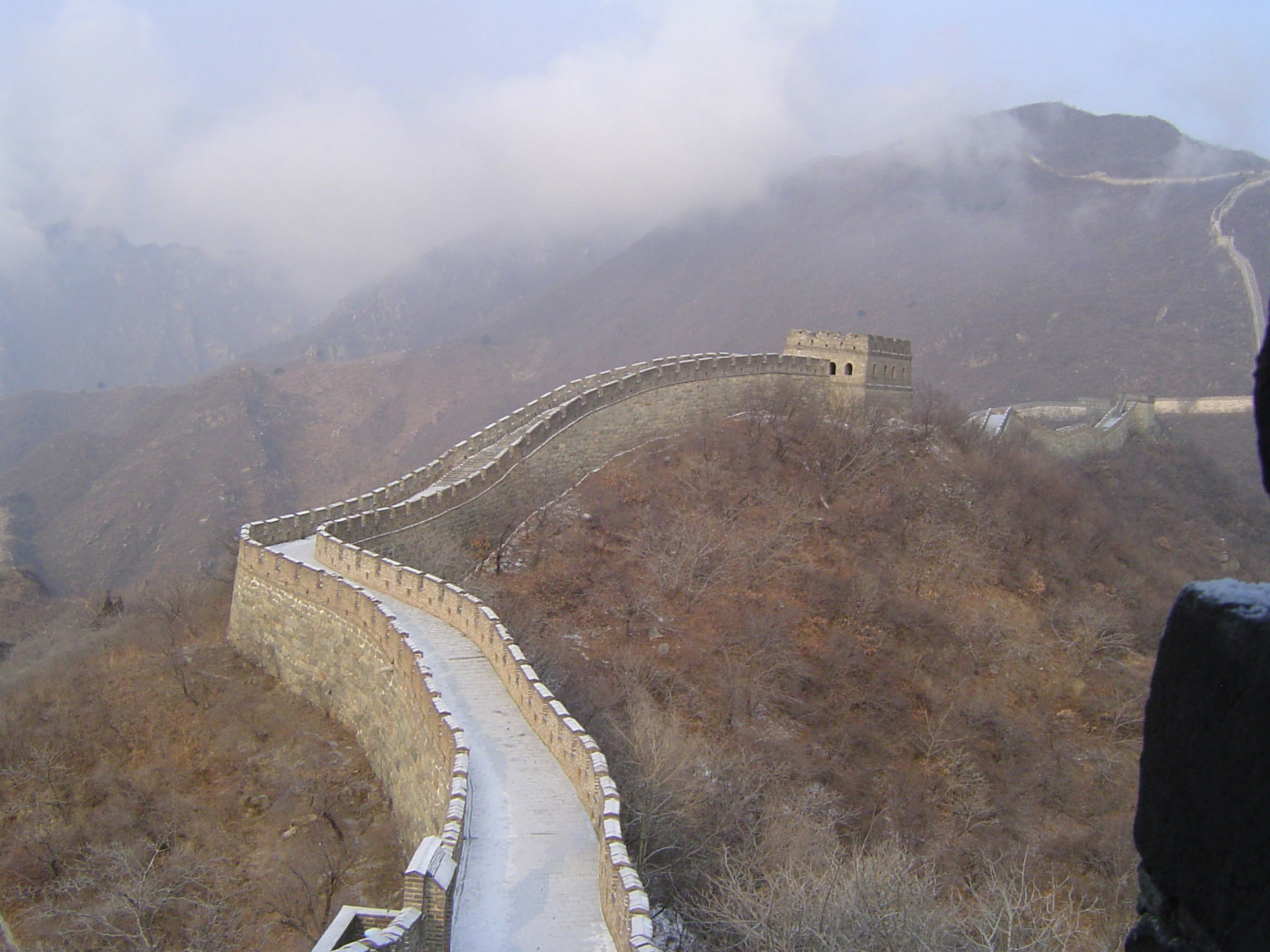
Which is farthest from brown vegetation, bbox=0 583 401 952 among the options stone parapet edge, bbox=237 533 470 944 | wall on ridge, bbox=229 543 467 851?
stone parapet edge, bbox=237 533 470 944

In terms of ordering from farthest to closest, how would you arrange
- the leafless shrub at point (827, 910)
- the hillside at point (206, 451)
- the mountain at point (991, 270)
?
the mountain at point (991, 270), the hillside at point (206, 451), the leafless shrub at point (827, 910)

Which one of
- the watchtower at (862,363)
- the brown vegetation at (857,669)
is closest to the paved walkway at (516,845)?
the brown vegetation at (857,669)

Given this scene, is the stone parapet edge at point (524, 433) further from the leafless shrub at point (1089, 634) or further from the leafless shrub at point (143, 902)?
the leafless shrub at point (1089, 634)

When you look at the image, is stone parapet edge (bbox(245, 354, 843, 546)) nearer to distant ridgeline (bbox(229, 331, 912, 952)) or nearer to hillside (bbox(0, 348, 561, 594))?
distant ridgeline (bbox(229, 331, 912, 952))

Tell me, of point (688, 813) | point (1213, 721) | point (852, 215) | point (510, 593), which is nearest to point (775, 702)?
point (510, 593)

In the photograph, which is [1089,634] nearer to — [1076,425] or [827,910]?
[827,910]

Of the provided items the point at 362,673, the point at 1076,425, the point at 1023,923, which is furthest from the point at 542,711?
the point at 1076,425
